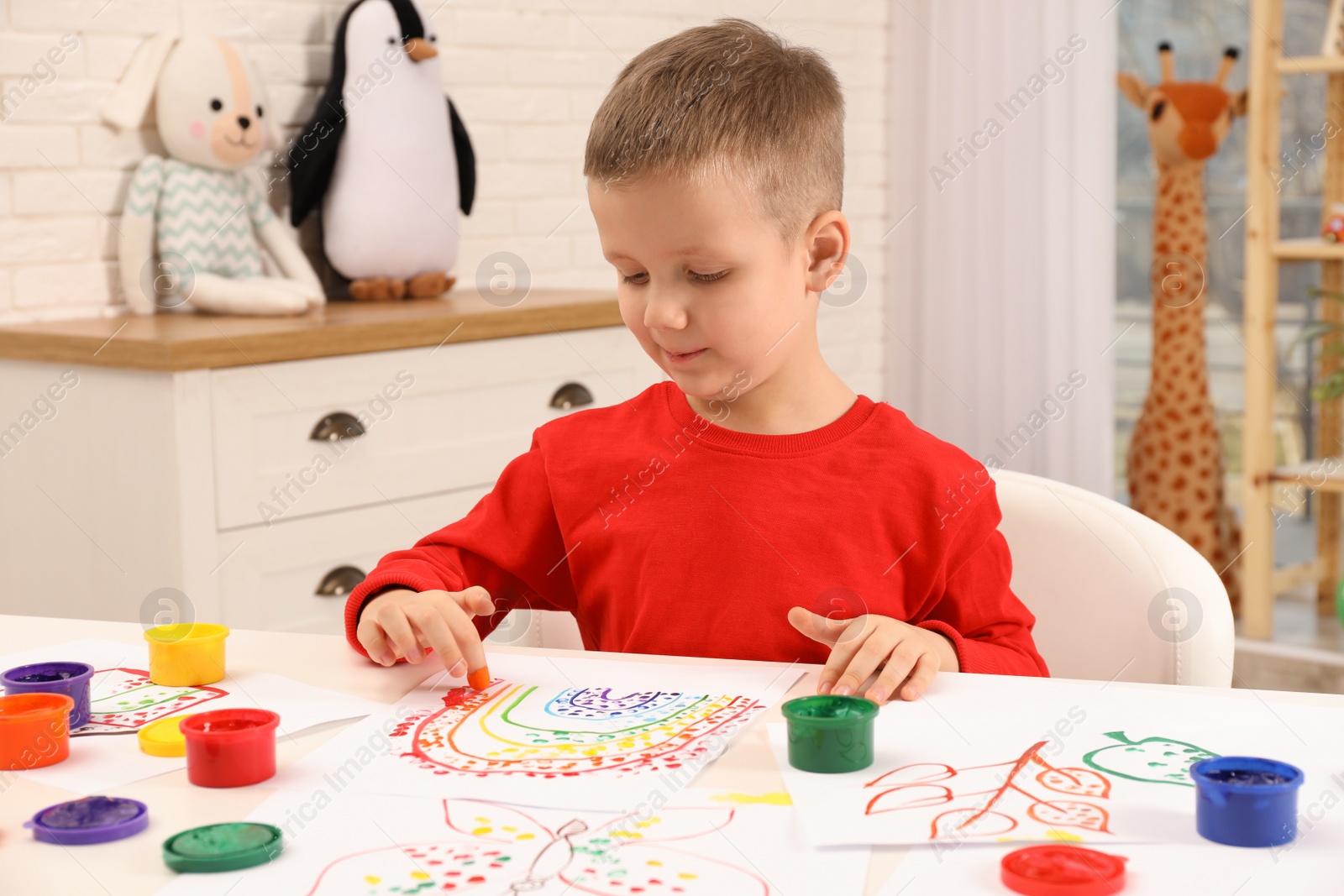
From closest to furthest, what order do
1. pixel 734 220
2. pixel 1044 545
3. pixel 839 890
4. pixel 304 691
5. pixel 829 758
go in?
pixel 839 890
pixel 829 758
pixel 304 691
pixel 734 220
pixel 1044 545

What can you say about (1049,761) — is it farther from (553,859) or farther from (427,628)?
(427,628)

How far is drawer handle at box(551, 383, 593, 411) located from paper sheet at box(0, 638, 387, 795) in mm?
1370

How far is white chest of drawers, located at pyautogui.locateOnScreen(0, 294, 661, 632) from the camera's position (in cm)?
184

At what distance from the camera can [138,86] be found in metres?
2.26

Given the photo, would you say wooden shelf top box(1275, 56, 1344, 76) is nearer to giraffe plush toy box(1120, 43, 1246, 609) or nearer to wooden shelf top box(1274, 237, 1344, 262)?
giraffe plush toy box(1120, 43, 1246, 609)

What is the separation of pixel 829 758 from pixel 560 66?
246cm

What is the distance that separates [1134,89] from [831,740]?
281 centimetres

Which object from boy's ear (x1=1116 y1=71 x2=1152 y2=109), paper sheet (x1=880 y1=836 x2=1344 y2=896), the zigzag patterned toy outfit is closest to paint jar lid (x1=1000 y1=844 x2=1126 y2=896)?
paper sheet (x1=880 y1=836 x2=1344 y2=896)

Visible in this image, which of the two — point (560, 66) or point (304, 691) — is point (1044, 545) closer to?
point (304, 691)

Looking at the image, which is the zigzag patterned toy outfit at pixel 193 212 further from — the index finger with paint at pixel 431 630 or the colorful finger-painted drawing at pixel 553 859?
the colorful finger-painted drawing at pixel 553 859

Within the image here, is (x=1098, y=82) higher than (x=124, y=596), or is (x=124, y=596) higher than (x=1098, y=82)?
(x=1098, y=82)

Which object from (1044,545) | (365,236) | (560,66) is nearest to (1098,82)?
(560,66)

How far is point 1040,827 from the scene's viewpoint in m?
0.64

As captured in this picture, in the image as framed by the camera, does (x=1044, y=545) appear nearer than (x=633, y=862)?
No
